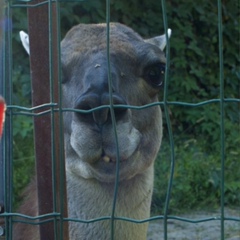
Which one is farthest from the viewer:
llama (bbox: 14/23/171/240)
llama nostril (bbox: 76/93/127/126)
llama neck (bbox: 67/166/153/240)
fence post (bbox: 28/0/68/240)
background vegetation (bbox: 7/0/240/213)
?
background vegetation (bbox: 7/0/240/213)

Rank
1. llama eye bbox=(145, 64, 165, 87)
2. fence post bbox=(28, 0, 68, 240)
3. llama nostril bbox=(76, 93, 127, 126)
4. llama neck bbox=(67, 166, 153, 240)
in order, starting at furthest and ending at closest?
1. llama eye bbox=(145, 64, 165, 87)
2. llama neck bbox=(67, 166, 153, 240)
3. llama nostril bbox=(76, 93, 127, 126)
4. fence post bbox=(28, 0, 68, 240)

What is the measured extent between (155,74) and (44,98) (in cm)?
149

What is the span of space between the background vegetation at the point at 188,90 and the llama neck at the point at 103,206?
330cm

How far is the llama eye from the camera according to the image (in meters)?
4.28

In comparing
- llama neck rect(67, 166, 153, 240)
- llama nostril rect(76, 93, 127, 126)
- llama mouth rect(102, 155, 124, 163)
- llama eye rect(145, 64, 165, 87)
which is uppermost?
llama eye rect(145, 64, 165, 87)

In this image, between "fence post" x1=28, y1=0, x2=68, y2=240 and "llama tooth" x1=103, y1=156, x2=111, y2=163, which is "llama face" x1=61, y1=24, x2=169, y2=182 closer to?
"llama tooth" x1=103, y1=156, x2=111, y2=163

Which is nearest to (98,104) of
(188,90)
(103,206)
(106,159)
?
(106,159)

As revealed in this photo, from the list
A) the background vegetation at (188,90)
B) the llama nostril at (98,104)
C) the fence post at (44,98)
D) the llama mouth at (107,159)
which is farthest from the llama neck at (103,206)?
the background vegetation at (188,90)

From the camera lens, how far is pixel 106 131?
12.2 ft

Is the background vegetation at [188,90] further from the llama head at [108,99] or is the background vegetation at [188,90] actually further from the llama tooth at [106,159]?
the llama tooth at [106,159]

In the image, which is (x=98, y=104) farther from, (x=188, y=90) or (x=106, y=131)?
(x=188, y=90)

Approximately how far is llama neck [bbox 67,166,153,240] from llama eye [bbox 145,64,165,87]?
0.55 metres

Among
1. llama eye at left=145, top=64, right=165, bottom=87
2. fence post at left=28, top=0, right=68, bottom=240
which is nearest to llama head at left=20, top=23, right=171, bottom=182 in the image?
llama eye at left=145, top=64, right=165, bottom=87

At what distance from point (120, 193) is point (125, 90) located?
1.87 ft
